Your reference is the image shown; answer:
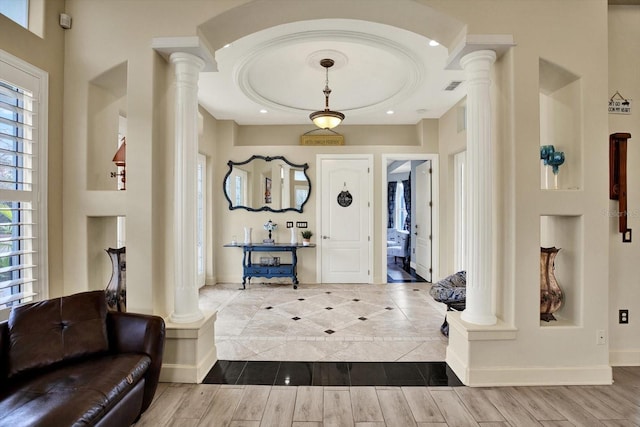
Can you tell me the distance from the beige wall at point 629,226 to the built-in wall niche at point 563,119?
0.48 m

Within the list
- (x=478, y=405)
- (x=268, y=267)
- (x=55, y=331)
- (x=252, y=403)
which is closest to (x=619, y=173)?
(x=478, y=405)

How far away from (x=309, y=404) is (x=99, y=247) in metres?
2.21

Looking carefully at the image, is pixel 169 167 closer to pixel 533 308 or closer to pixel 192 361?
pixel 192 361

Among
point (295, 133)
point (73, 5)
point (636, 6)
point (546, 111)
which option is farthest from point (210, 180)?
point (636, 6)

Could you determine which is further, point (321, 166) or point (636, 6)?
point (321, 166)

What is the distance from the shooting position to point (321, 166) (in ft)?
19.2

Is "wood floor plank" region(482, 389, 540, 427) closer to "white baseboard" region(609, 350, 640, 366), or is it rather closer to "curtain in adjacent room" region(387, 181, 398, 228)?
"white baseboard" region(609, 350, 640, 366)

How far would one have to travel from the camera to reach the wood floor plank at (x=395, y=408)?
A: 6.70ft

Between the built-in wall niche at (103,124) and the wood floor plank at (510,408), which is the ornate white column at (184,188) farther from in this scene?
the wood floor plank at (510,408)

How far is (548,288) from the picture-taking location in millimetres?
2584

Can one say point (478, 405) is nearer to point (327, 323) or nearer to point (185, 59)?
point (327, 323)

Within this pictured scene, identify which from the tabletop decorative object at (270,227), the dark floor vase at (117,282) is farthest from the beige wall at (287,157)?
the dark floor vase at (117,282)

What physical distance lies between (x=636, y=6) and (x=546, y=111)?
1.17 metres

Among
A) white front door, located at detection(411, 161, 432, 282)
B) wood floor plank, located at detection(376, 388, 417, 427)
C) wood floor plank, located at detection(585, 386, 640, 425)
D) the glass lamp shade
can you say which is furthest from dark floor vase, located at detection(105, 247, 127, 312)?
white front door, located at detection(411, 161, 432, 282)
